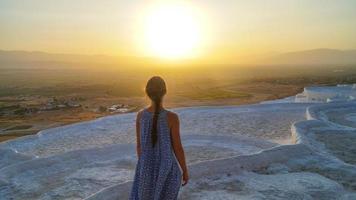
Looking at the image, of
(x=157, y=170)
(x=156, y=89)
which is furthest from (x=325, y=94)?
(x=156, y=89)

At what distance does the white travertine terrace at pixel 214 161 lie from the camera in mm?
6234

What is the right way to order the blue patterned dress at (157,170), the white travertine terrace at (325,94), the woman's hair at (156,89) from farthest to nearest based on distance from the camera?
the white travertine terrace at (325,94), the blue patterned dress at (157,170), the woman's hair at (156,89)

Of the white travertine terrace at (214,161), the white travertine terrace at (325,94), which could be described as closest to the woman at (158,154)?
the white travertine terrace at (214,161)

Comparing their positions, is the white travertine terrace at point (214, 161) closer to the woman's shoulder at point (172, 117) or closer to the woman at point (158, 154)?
the woman at point (158, 154)

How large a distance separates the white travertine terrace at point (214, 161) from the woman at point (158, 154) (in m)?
2.03

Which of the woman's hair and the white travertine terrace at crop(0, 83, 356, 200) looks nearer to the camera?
the woman's hair

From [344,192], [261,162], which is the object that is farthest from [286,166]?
[344,192]

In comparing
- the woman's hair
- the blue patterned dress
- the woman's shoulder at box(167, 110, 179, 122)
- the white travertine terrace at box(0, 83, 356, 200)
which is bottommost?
the white travertine terrace at box(0, 83, 356, 200)

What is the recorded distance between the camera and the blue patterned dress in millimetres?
3730

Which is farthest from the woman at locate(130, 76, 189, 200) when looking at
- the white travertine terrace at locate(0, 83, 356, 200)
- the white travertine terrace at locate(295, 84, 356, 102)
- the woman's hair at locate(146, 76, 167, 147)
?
the white travertine terrace at locate(295, 84, 356, 102)

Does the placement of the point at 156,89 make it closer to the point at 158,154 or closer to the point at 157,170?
the point at 158,154

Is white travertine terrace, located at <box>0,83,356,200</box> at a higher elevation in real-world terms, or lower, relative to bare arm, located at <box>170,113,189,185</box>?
lower

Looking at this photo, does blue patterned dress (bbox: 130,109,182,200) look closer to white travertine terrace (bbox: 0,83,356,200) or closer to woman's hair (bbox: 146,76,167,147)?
woman's hair (bbox: 146,76,167,147)

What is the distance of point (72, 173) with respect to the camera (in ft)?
27.0
